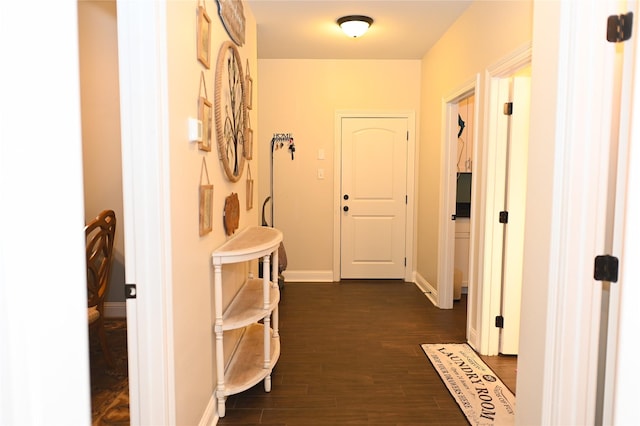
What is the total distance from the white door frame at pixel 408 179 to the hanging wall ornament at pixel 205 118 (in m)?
3.21

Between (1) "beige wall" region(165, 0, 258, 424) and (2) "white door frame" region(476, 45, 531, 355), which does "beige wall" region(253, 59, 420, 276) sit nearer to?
(2) "white door frame" region(476, 45, 531, 355)

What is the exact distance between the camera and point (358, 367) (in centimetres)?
288

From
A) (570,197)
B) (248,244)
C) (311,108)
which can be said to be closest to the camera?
(570,197)

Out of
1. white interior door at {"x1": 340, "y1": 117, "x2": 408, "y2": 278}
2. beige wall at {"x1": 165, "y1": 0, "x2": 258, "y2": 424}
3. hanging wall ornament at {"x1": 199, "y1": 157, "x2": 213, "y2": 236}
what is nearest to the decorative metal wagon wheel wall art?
beige wall at {"x1": 165, "y1": 0, "x2": 258, "y2": 424}

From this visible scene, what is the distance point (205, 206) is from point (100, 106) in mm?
2330

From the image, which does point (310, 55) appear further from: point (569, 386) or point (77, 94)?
point (77, 94)

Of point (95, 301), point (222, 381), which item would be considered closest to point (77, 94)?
point (222, 381)

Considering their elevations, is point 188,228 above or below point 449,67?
below

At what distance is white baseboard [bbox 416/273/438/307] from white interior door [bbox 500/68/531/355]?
136 cm

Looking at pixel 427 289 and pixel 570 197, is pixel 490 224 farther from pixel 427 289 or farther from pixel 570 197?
pixel 427 289

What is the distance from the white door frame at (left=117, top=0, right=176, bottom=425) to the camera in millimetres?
1362

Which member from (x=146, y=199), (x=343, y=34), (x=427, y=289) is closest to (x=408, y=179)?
(x=427, y=289)

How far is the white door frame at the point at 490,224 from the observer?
2920mm

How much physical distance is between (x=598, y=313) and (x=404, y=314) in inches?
109
